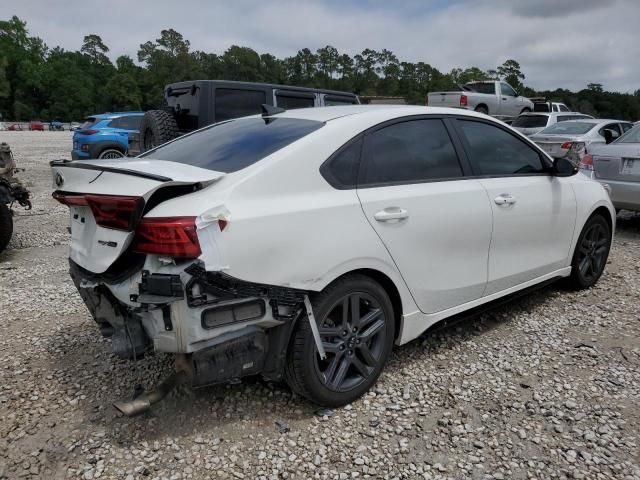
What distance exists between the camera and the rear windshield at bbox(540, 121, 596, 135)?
425 inches

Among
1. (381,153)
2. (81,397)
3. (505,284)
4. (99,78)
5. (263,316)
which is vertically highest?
(99,78)

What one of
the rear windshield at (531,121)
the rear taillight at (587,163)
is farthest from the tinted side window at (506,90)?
the rear taillight at (587,163)

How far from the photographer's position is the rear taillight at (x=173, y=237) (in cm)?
222

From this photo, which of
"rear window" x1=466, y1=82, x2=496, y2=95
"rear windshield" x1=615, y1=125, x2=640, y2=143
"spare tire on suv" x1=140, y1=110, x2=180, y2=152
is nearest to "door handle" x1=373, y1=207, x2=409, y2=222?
"spare tire on suv" x1=140, y1=110, x2=180, y2=152

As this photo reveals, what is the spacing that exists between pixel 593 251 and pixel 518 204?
1.60m

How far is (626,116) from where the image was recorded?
7062 cm

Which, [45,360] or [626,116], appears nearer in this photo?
[45,360]

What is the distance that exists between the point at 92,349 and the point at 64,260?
2.66 meters

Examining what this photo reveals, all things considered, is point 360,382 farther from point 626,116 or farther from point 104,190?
point 626,116

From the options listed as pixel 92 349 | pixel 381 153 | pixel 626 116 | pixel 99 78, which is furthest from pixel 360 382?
pixel 99 78

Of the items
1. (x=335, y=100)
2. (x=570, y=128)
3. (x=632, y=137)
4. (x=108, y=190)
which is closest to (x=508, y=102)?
(x=570, y=128)

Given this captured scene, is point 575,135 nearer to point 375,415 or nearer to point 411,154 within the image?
point 411,154

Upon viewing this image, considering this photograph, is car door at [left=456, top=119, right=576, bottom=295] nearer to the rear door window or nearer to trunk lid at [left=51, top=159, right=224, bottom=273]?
trunk lid at [left=51, top=159, right=224, bottom=273]

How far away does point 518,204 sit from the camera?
3.64 m
